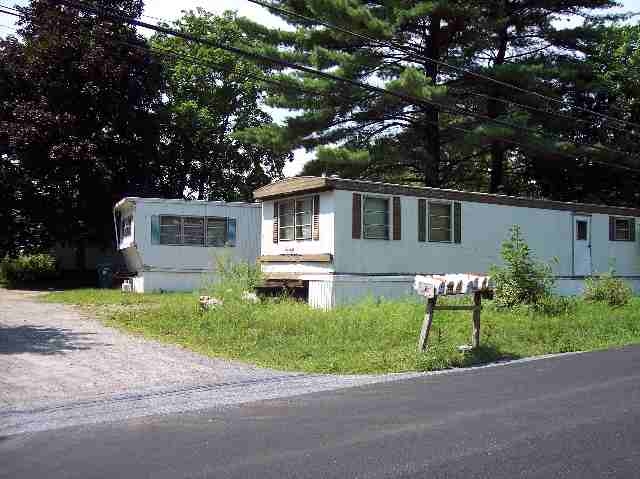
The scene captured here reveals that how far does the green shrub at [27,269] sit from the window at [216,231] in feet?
29.4

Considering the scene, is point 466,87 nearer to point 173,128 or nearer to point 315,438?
point 173,128

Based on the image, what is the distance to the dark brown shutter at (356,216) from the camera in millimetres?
16844

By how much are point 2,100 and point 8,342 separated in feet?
57.6

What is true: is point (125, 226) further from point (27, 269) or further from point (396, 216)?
point (396, 216)

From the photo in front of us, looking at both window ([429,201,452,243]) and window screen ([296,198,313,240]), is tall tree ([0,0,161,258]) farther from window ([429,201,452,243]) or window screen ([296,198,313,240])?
window ([429,201,452,243])

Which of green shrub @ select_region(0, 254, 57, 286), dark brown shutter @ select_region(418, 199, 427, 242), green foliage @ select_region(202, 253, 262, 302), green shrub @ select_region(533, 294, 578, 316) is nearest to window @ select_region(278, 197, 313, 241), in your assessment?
green foliage @ select_region(202, 253, 262, 302)

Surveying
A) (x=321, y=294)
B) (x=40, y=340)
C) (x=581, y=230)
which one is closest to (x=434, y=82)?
(x=581, y=230)

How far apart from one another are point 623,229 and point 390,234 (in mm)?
9184

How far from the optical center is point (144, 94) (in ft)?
94.5

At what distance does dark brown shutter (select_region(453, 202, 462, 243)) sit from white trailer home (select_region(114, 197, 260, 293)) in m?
7.05

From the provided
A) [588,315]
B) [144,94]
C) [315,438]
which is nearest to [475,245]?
[588,315]

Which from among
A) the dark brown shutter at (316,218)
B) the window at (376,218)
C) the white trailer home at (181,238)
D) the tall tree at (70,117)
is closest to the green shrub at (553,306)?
the window at (376,218)

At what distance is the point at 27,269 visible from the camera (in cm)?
2773

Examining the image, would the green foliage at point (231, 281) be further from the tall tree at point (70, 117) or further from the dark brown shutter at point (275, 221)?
the tall tree at point (70, 117)
